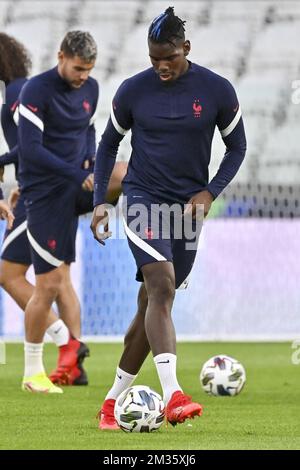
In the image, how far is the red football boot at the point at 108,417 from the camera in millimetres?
5879

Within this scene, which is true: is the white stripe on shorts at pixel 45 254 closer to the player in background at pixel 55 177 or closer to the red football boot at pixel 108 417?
the player in background at pixel 55 177

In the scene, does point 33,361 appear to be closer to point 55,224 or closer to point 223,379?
point 55,224

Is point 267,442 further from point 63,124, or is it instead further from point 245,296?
point 245,296

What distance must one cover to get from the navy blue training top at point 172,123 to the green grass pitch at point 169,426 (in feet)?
3.85

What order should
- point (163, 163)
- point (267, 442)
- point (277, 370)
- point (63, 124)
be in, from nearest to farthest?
point (267, 442)
point (163, 163)
point (63, 124)
point (277, 370)

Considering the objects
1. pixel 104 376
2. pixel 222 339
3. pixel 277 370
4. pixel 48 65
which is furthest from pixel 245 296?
pixel 48 65

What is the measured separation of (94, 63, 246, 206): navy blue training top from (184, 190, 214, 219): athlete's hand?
4 cm

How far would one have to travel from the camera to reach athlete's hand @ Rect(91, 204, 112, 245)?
5932 millimetres

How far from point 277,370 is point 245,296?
11.3 ft

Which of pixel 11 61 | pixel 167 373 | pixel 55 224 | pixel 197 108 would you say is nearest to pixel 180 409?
pixel 167 373

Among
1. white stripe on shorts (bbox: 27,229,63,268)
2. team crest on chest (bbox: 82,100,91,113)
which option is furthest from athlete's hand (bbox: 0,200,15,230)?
team crest on chest (bbox: 82,100,91,113)

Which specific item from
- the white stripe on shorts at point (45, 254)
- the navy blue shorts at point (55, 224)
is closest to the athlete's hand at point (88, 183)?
the navy blue shorts at point (55, 224)

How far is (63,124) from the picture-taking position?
8.47 meters

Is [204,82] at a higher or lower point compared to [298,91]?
lower
